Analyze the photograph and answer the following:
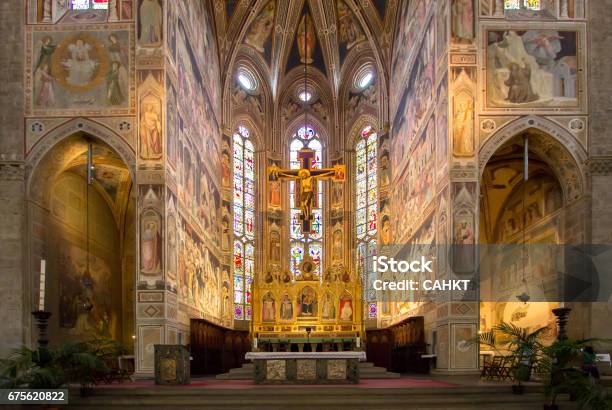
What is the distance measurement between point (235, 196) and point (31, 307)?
Result: 64.4ft

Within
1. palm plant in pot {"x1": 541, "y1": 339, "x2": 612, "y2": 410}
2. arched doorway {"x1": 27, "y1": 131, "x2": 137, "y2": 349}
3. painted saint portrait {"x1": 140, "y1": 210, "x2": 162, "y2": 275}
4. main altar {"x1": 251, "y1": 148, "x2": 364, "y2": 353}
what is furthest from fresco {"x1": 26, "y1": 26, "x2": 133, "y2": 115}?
palm plant in pot {"x1": 541, "y1": 339, "x2": 612, "y2": 410}

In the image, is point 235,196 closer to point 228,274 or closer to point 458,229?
point 228,274

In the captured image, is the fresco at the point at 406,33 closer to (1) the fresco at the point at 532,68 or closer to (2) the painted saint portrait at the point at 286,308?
(1) the fresco at the point at 532,68

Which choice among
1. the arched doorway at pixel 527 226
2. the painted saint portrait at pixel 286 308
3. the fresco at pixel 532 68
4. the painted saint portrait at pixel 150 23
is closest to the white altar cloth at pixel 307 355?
the arched doorway at pixel 527 226

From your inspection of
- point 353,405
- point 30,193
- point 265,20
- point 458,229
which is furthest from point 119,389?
point 265,20

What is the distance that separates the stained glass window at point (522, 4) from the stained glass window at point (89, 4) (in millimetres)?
12763

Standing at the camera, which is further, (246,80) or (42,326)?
(246,80)

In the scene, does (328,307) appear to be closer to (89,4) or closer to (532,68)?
(532,68)

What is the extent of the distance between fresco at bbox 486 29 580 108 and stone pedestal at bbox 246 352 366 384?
9.30m

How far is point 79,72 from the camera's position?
25078mm

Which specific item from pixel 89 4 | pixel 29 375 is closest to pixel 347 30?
pixel 89 4

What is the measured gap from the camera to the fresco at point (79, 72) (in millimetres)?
24938

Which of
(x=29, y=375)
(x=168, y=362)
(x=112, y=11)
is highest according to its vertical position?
(x=112, y=11)

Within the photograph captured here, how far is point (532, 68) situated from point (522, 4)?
Result: 2106 millimetres
